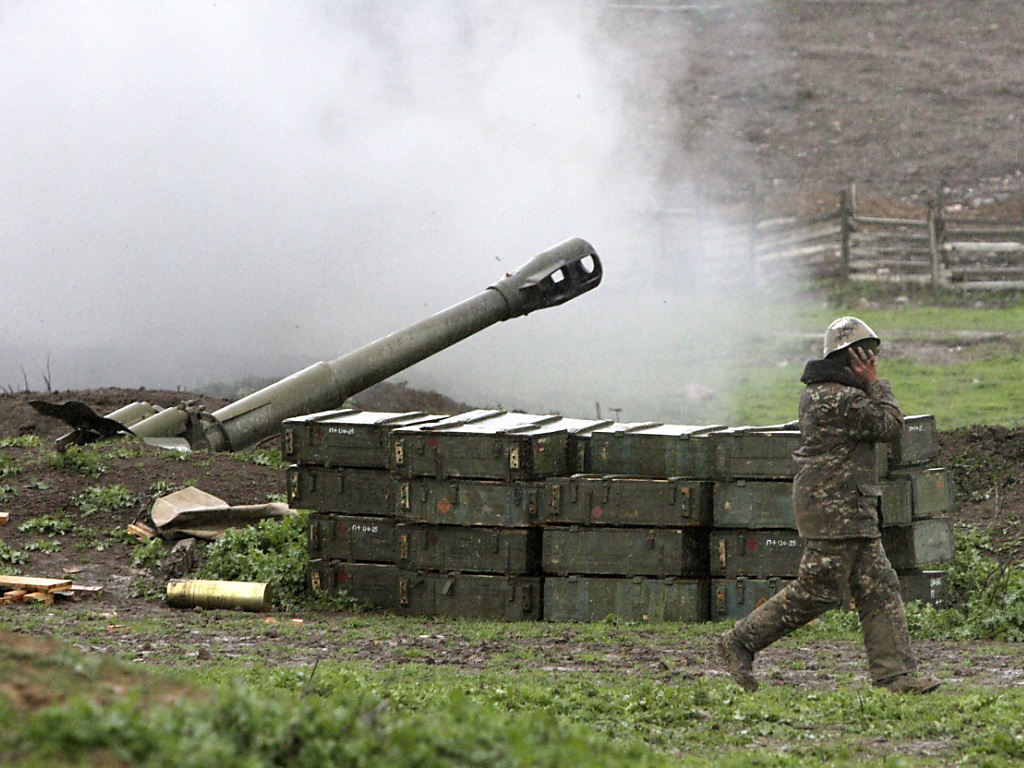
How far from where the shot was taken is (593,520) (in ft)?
40.1

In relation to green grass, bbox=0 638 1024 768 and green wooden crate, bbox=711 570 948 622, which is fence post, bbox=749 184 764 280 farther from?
green grass, bbox=0 638 1024 768

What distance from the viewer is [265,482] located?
16016mm

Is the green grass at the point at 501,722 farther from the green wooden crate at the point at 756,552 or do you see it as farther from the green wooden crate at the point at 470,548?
the green wooden crate at the point at 470,548

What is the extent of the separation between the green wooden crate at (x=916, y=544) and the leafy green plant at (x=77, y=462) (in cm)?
801

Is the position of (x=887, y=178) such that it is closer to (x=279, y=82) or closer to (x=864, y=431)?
(x=279, y=82)

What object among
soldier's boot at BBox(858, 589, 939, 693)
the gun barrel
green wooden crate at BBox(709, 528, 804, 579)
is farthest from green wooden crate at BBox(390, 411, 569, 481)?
the gun barrel

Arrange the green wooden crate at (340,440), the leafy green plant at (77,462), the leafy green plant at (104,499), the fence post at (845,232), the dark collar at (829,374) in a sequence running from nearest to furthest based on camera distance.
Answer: the dark collar at (829,374)
the green wooden crate at (340,440)
the leafy green plant at (104,499)
the leafy green plant at (77,462)
the fence post at (845,232)

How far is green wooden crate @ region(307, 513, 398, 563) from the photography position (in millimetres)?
12977

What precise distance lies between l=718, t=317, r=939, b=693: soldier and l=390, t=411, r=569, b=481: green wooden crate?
348 centimetres

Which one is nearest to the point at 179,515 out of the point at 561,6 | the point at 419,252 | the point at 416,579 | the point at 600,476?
the point at 416,579

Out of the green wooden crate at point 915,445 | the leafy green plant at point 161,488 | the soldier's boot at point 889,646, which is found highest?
the green wooden crate at point 915,445

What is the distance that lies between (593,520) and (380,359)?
19.2 feet

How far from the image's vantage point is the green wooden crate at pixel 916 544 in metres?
11.9

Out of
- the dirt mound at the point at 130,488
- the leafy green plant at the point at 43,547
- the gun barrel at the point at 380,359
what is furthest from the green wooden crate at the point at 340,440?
the gun barrel at the point at 380,359
